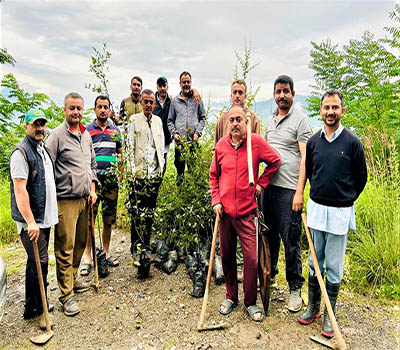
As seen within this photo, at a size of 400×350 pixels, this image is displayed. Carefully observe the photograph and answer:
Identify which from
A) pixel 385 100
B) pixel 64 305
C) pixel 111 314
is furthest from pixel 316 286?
pixel 385 100

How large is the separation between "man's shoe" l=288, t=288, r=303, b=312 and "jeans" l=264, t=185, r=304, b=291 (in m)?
0.06

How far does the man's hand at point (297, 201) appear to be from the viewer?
3.33 m

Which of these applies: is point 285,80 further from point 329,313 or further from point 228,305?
point 228,305

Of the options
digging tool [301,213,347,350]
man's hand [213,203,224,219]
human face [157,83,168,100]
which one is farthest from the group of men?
human face [157,83,168,100]

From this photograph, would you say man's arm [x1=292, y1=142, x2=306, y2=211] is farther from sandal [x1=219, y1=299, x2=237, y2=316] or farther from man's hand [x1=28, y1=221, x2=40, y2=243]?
man's hand [x1=28, y1=221, x2=40, y2=243]

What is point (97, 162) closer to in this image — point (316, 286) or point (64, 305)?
point (64, 305)

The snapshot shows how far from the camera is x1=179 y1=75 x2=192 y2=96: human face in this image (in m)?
5.53

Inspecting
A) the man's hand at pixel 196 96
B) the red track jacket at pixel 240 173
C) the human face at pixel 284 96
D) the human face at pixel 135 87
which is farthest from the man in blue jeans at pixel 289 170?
the human face at pixel 135 87

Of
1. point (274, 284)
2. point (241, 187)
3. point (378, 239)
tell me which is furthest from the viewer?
point (378, 239)

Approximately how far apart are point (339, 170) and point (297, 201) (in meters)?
0.60

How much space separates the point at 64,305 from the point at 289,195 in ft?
10.4

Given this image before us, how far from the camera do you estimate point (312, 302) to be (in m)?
3.43

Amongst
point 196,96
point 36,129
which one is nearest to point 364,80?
point 196,96

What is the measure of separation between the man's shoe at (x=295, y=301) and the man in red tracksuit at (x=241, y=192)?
45 cm
